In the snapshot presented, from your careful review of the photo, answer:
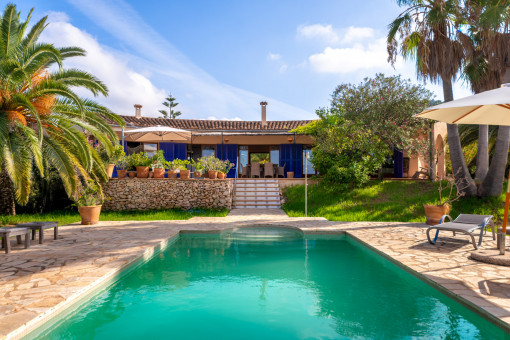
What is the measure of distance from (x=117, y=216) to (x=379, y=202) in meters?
10.0

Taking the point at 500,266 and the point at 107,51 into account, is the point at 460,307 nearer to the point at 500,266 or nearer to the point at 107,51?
the point at 500,266

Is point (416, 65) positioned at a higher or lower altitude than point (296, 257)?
higher

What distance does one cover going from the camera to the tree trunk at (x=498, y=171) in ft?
35.2

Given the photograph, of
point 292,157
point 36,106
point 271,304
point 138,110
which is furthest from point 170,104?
point 271,304

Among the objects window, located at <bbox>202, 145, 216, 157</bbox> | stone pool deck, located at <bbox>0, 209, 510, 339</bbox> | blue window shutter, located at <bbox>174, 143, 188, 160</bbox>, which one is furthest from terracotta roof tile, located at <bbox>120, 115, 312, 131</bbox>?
stone pool deck, located at <bbox>0, 209, 510, 339</bbox>

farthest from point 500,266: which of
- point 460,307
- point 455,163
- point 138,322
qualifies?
point 455,163

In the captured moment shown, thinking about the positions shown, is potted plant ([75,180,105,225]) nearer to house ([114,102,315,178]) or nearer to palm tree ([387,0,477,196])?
house ([114,102,315,178])

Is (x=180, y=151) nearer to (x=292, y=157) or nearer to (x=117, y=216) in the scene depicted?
(x=292, y=157)

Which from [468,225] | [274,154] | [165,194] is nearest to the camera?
[468,225]

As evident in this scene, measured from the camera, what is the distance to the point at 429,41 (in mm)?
10273

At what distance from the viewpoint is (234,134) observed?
17.2 meters

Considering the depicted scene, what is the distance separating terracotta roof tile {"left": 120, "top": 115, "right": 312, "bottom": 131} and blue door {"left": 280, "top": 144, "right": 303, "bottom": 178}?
1.51 m

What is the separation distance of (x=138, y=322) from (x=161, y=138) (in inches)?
521

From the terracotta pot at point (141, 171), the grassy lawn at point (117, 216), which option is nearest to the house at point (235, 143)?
the terracotta pot at point (141, 171)
